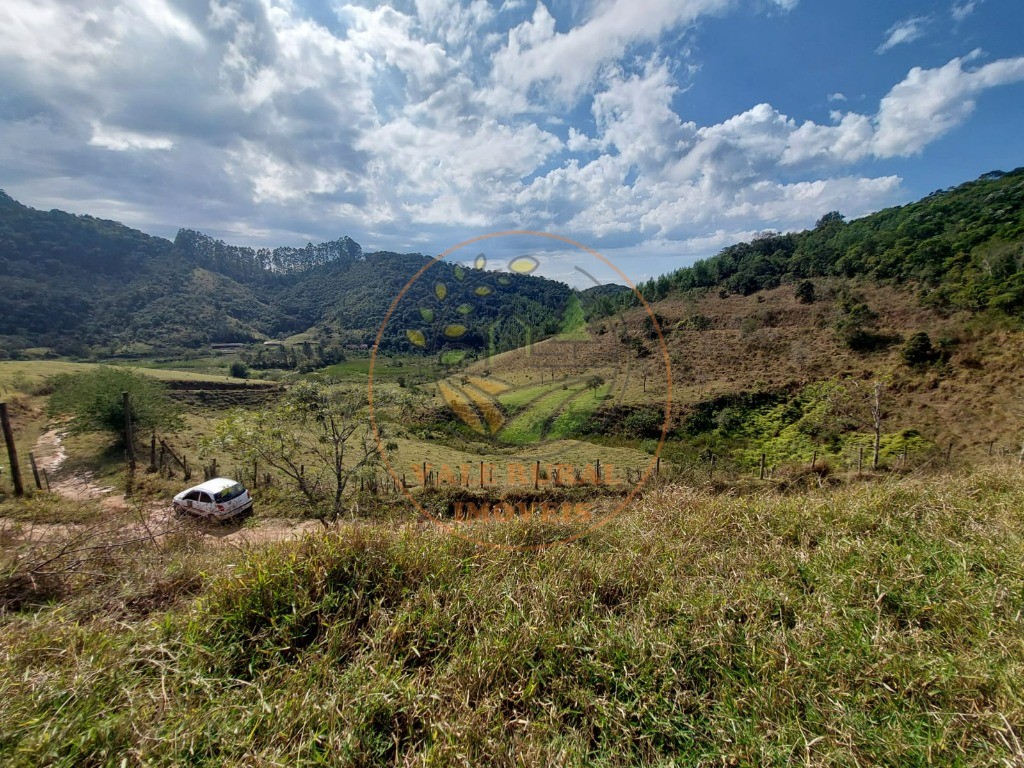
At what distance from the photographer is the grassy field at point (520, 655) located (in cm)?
175

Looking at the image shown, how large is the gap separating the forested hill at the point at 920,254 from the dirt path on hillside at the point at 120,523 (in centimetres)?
3543

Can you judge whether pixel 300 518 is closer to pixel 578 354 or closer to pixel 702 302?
pixel 578 354

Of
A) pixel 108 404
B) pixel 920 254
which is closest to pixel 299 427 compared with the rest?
pixel 108 404

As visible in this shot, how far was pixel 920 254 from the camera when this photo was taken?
3350cm

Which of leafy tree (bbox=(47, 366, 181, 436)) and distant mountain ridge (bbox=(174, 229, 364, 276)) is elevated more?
distant mountain ridge (bbox=(174, 229, 364, 276))

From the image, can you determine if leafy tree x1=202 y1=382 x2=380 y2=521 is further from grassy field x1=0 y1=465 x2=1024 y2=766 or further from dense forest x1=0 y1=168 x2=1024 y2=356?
grassy field x1=0 y1=465 x2=1024 y2=766

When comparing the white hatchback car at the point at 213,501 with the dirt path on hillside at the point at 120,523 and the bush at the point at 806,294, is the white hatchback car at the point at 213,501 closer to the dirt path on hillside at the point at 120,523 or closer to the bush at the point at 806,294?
the dirt path on hillside at the point at 120,523

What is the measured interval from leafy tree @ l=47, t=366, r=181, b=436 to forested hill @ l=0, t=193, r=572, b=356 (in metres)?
16.7

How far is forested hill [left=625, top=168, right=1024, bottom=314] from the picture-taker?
84.1ft

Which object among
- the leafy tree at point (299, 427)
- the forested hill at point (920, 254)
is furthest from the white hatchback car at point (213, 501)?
the forested hill at point (920, 254)

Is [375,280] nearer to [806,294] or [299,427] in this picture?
[299,427]

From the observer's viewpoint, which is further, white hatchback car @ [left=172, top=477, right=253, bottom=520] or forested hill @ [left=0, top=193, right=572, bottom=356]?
forested hill @ [left=0, top=193, right=572, bottom=356]

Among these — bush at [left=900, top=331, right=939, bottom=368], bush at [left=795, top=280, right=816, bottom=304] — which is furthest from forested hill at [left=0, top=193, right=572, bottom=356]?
bush at [left=795, top=280, right=816, bottom=304]

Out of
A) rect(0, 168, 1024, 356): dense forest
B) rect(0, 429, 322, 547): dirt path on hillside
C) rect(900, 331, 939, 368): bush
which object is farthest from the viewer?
rect(900, 331, 939, 368): bush
